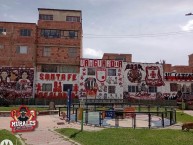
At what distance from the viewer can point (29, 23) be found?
181ft

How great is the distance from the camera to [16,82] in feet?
176

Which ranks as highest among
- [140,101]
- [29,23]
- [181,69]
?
[29,23]

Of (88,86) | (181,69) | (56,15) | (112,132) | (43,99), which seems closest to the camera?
(112,132)

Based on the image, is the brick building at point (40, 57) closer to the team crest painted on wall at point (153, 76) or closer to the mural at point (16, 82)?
the mural at point (16, 82)

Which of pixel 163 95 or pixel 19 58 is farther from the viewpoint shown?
pixel 163 95

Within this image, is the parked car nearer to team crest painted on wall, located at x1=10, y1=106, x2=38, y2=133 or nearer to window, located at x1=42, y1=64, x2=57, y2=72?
window, located at x1=42, y1=64, x2=57, y2=72

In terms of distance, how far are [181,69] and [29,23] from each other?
1341 inches

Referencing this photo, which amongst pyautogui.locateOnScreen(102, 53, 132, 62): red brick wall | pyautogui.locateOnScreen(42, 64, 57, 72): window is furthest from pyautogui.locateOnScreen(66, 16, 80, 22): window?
pyautogui.locateOnScreen(102, 53, 132, 62): red brick wall

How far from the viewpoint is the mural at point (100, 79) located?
5625cm

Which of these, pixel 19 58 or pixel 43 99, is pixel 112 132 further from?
pixel 19 58

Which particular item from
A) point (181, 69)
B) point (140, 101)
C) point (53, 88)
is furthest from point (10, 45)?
point (181, 69)

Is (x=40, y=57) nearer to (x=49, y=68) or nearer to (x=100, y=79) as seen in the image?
(x=49, y=68)

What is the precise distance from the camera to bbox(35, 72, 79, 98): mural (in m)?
55.0

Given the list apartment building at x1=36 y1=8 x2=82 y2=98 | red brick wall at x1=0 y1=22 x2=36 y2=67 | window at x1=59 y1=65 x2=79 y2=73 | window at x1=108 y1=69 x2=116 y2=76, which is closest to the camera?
red brick wall at x1=0 y1=22 x2=36 y2=67
